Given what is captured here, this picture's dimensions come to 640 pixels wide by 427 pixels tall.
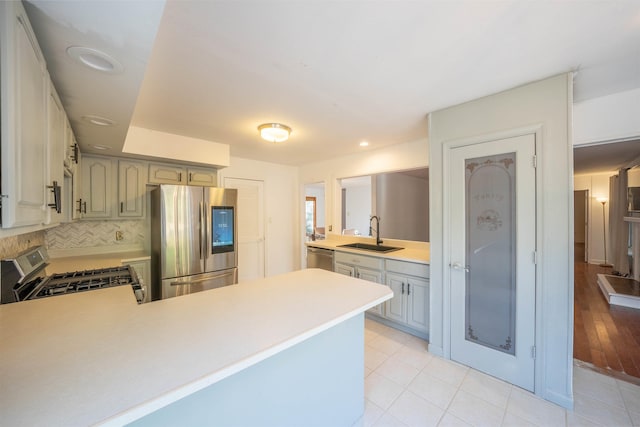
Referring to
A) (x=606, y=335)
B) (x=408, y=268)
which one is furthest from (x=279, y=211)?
(x=606, y=335)

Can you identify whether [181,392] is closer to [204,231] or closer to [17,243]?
[17,243]

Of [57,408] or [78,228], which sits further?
[78,228]

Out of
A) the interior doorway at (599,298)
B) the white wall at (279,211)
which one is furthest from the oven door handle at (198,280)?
the interior doorway at (599,298)

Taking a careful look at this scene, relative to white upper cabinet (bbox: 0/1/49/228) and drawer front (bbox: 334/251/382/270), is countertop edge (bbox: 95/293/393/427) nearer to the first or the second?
white upper cabinet (bbox: 0/1/49/228)

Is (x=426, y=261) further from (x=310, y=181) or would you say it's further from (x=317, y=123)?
(x=310, y=181)

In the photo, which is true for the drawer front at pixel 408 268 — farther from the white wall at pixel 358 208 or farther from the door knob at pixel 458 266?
the white wall at pixel 358 208

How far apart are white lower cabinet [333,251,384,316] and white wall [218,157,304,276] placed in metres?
1.62

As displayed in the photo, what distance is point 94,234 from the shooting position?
297cm

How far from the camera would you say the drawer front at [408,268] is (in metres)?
2.61

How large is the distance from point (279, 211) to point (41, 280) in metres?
3.39

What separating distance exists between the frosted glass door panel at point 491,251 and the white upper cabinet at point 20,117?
8.86 feet

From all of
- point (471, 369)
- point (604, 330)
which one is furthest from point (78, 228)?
point (604, 330)

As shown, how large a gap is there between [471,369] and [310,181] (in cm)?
366

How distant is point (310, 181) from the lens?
4836mm
